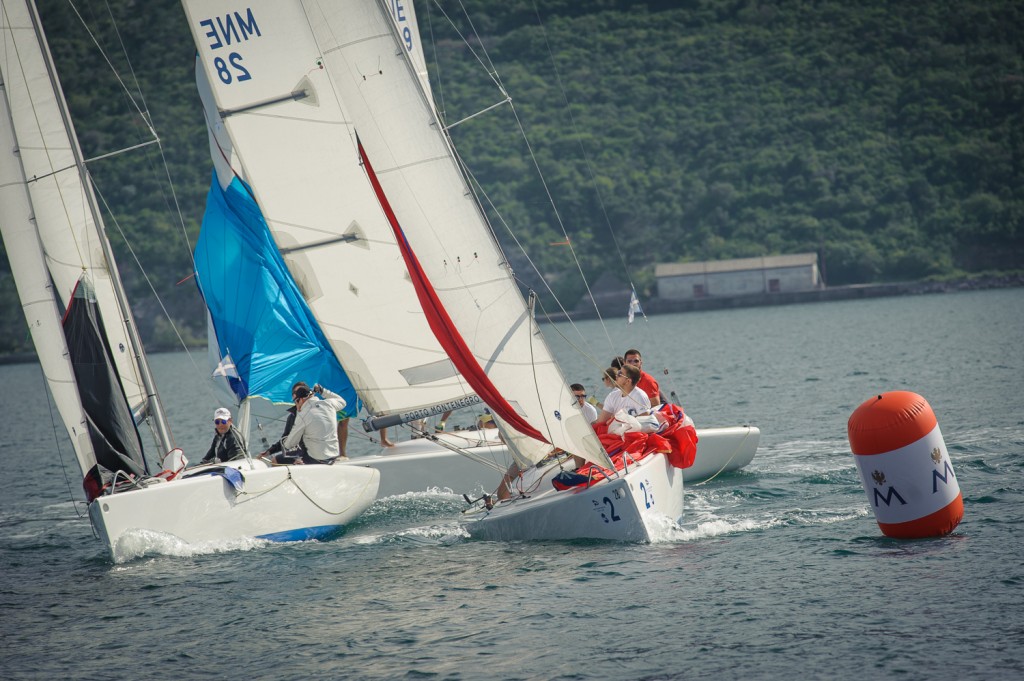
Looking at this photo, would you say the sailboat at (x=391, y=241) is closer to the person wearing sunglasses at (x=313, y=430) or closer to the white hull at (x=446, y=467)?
the white hull at (x=446, y=467)

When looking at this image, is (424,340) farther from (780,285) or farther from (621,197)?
(621,197)

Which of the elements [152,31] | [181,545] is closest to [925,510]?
[181,545]

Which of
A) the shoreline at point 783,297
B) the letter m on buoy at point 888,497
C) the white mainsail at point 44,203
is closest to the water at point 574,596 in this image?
the letter m on buoy at point 888,497

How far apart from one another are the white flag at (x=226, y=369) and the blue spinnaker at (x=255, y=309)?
72 mm

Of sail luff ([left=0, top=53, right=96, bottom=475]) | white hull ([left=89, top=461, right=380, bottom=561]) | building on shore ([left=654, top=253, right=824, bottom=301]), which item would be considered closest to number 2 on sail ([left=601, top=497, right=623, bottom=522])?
white hull ([left=89, top=461, right=380, bottom=561])

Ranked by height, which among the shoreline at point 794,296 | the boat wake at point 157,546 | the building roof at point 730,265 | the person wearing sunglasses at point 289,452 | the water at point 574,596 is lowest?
the shoreline at point 794,296

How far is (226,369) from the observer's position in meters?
15.9

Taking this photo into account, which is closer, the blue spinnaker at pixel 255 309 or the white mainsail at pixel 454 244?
the white mainsail at pixel 454 244

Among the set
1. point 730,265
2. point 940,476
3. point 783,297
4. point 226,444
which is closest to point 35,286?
point 226,444

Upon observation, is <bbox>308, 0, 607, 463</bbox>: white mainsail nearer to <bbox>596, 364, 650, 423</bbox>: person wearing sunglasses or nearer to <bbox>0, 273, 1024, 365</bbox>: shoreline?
<bbox>596, 364, 650, 423</bbox>: person wearing sunglasses

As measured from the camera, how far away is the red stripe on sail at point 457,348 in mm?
11180

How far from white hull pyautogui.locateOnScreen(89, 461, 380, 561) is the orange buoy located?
230 inches

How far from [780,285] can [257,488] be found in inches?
2882

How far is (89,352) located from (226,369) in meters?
3.54
